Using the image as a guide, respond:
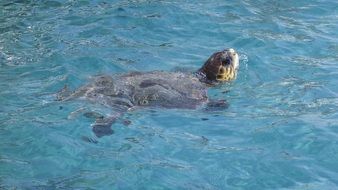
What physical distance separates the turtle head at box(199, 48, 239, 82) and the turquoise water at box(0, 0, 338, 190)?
0.20m

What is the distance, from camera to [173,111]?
26.1 feet

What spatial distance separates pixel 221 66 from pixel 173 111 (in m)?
1.45

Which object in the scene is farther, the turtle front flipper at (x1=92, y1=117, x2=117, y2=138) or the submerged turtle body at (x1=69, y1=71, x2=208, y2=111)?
the submerged turtle body at (x1=69, y1=71, x2=208, y2=111)

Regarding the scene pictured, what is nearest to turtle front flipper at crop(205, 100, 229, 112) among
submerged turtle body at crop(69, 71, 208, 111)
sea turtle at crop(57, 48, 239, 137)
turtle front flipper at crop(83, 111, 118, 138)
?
sea turtle at crop(57, 48, 239, 137)

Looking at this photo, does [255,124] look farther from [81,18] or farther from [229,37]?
[81,18]

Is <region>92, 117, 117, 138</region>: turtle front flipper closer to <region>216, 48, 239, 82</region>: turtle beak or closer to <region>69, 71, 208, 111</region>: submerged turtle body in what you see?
<region>69, 71, 208, 111</region>: submerged turtle body

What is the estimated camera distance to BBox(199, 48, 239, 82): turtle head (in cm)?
905

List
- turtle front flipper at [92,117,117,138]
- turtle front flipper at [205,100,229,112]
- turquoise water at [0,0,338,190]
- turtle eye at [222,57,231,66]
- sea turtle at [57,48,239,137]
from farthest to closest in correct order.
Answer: turtle eye at [222,57,231,66]
turtle front flipper at [205,100,229,112]
sea turtle at [57,48,239,137]
turtle front flipper at [92,117,117,138]
turquoise water at [0,0,338,190]

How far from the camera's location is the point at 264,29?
1126cm

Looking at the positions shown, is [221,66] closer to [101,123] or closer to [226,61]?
[226,61]

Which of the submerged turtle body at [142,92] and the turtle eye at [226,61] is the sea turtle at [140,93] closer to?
the submerged turtle body at [142,92]

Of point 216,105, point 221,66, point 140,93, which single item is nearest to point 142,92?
point 140,93

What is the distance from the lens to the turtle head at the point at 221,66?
9.05 m

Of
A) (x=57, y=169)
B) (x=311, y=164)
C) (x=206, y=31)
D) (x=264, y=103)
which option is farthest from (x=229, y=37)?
(x=57, y=169)
